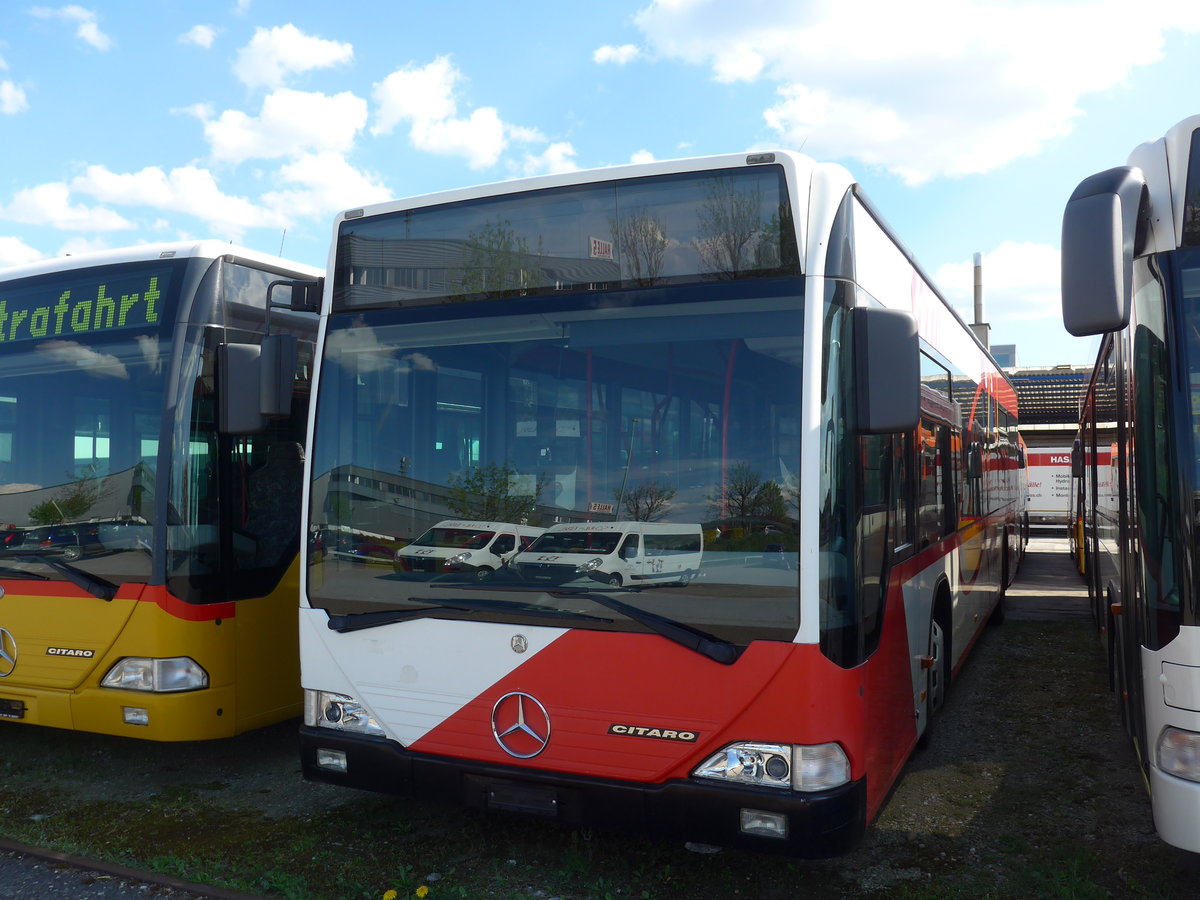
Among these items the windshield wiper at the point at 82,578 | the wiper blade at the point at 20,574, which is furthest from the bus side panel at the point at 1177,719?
the wiper blade at the point at 20,574

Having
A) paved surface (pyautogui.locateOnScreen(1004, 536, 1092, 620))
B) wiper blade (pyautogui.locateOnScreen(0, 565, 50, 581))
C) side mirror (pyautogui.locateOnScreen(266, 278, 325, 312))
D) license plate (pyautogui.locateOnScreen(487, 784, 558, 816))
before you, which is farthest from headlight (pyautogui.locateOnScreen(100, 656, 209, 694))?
paved surface (pyautogui.locateOnScreen(1004, 536, 1092, 620))

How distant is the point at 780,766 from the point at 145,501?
366 centimetres

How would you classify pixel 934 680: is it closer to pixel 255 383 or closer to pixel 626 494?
pixel 626 494

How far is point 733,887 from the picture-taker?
4207mm

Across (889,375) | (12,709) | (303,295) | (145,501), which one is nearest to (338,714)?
(145,501)

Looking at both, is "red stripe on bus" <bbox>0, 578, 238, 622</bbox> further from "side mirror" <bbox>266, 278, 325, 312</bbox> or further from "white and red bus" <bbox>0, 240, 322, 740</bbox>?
"side mirror" <bbox>266, 278, 325, 312</bbox>

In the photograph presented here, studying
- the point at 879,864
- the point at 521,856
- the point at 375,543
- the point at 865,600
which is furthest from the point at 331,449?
the point at 879,864

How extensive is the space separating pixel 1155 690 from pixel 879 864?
1.51 m

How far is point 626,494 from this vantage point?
380 cm

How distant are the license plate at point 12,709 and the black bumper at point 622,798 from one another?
2.39 m

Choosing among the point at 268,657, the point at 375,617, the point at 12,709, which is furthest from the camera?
the point at 268,657

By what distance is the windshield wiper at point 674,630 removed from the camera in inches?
141

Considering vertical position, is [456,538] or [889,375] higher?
[889,375]

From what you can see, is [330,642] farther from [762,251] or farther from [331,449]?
[762,251]
